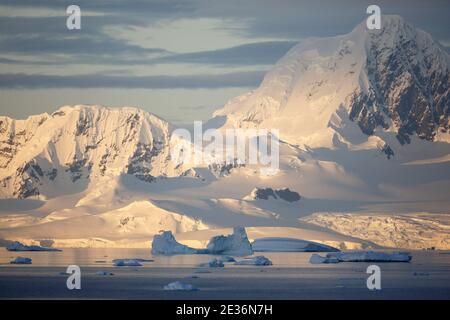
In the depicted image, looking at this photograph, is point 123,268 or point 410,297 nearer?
point 410,297

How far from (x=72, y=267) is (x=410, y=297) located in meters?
62.4

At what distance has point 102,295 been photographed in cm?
14550

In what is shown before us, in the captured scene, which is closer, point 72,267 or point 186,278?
point 186,278

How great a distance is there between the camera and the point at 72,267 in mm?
194625
